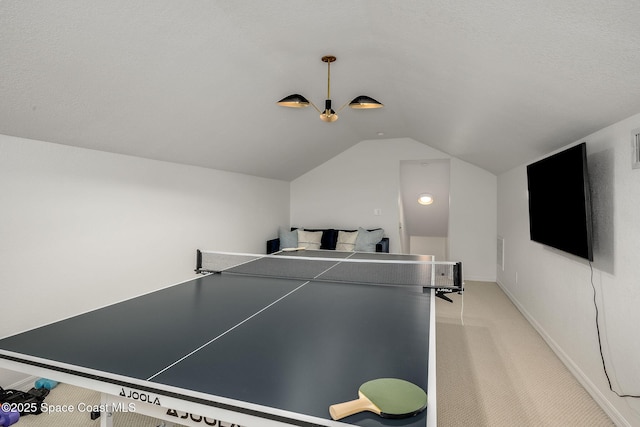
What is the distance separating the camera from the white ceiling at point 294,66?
1.56m

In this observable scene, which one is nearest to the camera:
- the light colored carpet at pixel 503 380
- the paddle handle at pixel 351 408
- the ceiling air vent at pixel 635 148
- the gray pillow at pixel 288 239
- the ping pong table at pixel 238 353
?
the paddle handle at pixel 351 408

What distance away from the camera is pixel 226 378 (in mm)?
1123

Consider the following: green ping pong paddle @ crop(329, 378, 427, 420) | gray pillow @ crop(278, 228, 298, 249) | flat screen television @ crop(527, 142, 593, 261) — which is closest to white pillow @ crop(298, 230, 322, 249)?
gray pillow @ crop(278, 228, 298, 249)

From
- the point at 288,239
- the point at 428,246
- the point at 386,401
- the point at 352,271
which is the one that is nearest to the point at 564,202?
the point at 352,271

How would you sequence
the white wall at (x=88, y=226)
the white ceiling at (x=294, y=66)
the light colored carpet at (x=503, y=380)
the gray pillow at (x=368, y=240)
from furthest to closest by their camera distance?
the gray pillow at (x=368, y=240) < the white wall at (x=88, y=226) < the light colored carpet at (x=503, y=380) < the white ceiling at (x=294, y=66)

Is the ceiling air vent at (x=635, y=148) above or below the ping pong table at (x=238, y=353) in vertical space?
above

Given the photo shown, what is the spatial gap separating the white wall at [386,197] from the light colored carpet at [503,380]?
200 cm

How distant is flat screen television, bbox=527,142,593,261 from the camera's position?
2.20m

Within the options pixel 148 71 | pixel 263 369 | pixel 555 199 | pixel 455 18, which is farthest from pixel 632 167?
pixel 148 71

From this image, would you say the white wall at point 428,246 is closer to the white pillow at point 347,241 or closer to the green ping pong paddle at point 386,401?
the white pillow at point 347,241

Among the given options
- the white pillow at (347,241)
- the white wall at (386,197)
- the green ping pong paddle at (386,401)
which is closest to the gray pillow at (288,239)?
the white wall at (386,197)

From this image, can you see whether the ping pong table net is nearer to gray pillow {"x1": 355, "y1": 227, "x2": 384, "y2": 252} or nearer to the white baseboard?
the white baseboard

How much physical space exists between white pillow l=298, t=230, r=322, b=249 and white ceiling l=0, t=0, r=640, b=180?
2683 millimetres

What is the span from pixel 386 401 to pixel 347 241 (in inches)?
196
